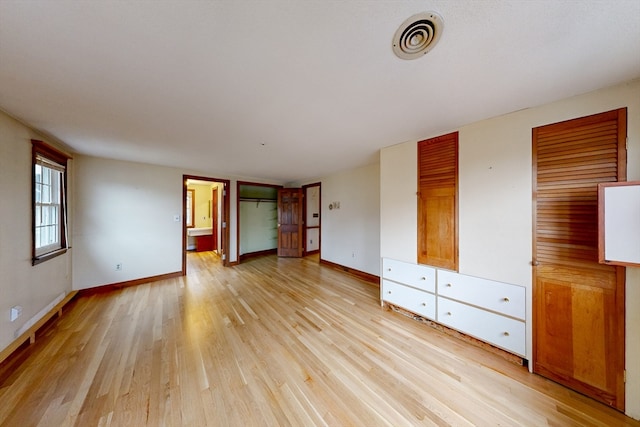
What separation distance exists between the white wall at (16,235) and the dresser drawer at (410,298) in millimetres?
3869

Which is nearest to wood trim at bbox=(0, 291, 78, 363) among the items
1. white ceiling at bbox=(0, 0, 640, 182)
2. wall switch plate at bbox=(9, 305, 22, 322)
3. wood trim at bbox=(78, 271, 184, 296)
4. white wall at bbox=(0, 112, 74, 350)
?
white wall at bbox=(0, 112, 74, 350)

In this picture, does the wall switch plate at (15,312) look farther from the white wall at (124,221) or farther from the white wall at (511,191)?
the white wall at (511,191)

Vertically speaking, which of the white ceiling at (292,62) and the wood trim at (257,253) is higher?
the white ceiling at (292,62)

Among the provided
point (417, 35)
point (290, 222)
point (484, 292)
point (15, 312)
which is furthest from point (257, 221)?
point (417, 35)

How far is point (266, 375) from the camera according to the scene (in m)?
1.67

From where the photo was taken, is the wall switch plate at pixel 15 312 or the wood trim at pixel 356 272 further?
the wood trim at pixel 356 272

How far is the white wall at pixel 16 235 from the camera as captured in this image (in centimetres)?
184

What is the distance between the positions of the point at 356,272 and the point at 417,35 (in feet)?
12.8

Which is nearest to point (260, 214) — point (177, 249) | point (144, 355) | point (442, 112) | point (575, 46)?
point (177, 249)

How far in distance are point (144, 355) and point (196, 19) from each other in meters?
2.64

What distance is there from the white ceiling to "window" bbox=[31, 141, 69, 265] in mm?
545

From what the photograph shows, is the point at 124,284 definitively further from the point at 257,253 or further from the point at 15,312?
the point at 257,253

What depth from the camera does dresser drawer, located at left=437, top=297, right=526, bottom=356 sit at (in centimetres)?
180

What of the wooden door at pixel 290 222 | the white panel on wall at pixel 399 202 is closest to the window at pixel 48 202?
the wooden door at pixel 290 222
